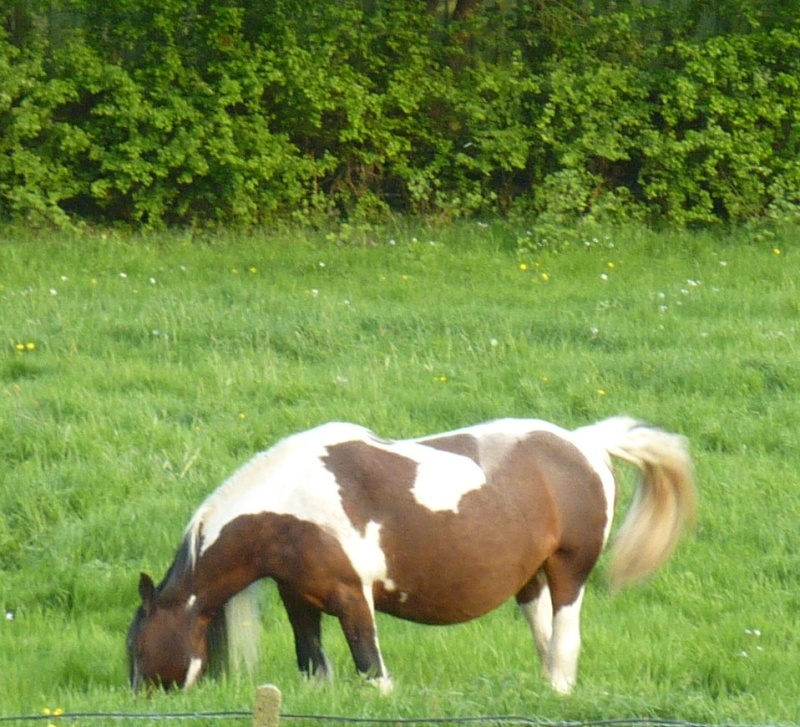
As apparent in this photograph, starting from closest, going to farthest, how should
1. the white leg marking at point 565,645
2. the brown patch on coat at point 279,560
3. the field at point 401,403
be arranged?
the brown patch on coat at point 279,560 < the white leg marking at point 565,645 < the field at point 401,403

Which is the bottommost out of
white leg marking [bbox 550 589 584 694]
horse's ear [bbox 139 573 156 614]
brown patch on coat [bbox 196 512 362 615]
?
white leg marking [bbox 550 589 584 694]

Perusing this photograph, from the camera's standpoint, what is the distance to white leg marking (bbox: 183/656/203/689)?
4.60 m

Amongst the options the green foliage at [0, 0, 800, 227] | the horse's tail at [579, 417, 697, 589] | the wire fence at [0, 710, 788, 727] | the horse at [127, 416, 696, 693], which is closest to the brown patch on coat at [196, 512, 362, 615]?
the horse at [127, 416, 696, 693]

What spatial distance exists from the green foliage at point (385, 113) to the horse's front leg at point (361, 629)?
1060 cm

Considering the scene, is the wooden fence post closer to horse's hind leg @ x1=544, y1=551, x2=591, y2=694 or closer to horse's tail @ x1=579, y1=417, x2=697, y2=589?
horse's hind leg @ x1=544, y1=551, x2=591, y2=694

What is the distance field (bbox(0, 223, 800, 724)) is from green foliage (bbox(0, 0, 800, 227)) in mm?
937

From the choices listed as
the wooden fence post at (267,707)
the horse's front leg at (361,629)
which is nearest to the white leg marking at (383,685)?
the horse's front leg at (361,629)

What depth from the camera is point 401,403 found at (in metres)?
8.60

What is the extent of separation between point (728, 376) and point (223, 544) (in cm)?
551

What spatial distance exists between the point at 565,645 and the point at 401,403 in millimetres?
3686

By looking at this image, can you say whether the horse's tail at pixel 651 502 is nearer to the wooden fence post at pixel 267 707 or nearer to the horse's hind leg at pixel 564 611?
the horse's hind leg at pixel 564 611

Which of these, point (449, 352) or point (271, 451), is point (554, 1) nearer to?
point (449, 352)

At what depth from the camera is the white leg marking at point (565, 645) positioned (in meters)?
5.05

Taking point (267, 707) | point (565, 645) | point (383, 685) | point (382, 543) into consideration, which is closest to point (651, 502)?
point (565, 645)
